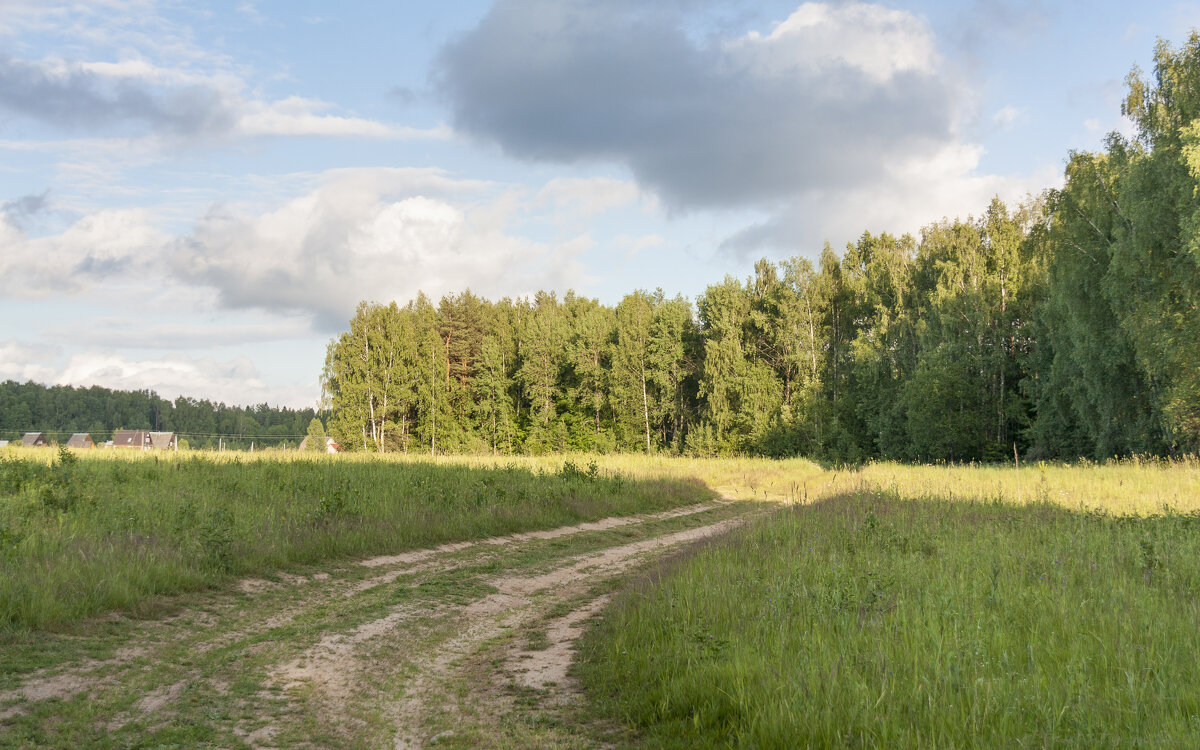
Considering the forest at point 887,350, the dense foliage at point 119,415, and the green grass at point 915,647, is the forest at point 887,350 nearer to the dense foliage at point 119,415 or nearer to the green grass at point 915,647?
the green grass at point 915,647

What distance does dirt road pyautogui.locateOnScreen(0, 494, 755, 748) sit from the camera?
16.1 ft

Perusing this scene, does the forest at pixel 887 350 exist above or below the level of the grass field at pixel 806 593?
above

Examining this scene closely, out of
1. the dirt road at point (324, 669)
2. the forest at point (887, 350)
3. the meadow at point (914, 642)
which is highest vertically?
the forest at point (887, 350)

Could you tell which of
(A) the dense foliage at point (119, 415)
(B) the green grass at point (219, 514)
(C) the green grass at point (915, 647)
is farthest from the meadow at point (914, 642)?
(A) the dense foliage at point (119, 415)

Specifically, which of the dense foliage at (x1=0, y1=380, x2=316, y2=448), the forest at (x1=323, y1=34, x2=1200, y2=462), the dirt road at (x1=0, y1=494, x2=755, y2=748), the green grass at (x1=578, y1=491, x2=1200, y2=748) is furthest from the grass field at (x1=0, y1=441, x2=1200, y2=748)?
the dense foliage at (x1=0, y1=380, x2=316, y2=448)

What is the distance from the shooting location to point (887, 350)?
49.7 m

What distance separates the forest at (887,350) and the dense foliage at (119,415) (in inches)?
2479

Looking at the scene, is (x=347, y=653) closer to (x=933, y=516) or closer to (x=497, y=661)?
(x=497, y=661)

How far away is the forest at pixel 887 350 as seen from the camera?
2870 cm

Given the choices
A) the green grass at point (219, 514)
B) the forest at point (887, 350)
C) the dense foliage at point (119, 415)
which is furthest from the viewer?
the dense foliage at point (119, 415)

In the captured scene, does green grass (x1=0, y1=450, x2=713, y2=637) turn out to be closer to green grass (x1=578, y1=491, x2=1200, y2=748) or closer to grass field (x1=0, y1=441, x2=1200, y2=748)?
grass field (x1=0, y1=441, x2=1200, y2=748)

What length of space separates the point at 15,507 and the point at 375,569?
244 inches

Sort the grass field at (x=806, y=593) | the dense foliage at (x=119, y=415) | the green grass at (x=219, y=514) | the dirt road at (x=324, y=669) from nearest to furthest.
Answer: the grass field at (x=806, y=593)
the dirt road at (x=324, y=669)
the green grass at (x=219, y=514)
the dense foliage at (x=119, y=415)

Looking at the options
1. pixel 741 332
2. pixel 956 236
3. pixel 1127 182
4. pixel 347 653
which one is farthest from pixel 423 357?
pixel 347 653
